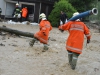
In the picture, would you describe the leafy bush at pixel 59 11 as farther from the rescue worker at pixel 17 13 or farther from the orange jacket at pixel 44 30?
the orange jacket at pixel 44 30

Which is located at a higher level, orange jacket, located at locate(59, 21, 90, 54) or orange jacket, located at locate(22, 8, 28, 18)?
orange jacket, located at locate(59, 21, 90, 54)

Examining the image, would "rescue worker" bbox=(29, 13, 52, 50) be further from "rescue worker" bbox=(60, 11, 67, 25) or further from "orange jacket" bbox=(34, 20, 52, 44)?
"rescue worker" bbox=(60, 11, 67, 25)

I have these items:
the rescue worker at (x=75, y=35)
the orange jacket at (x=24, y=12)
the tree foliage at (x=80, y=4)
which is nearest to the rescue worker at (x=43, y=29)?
the rescue worker at (x=75, y=35)

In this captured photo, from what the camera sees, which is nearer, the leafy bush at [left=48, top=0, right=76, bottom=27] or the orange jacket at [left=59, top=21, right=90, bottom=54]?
the orange jacket at [left=59, top=21, right=90, bottom=54]

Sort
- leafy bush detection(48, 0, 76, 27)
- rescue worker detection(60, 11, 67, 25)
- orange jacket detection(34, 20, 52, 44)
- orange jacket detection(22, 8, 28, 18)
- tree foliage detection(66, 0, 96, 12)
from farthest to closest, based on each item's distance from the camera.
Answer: tree foliage detection(66, 0, 96, 12) < orange jacket detection(22, 8, 28, 18) < leafy bush detection(48, 0, 76, 27) < rescue worker detection(60, 11, 67, 25) < orange jacket detection(34, 20, 52, 44)

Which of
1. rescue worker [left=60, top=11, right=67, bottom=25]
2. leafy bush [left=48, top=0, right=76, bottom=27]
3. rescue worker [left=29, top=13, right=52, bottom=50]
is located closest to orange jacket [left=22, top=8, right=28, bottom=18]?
leafy bush [left=48, top=0, right=76, bottom=27]

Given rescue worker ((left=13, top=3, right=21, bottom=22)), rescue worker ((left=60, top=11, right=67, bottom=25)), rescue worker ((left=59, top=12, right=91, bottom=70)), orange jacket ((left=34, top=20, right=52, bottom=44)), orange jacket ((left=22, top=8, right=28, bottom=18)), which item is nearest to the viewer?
rescue worker ((left=59, top=12, right=91, bottom=70))

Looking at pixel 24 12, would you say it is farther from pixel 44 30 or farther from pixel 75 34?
pixel 75 34

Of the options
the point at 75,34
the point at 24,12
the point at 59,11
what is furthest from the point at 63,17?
the point at 75,34

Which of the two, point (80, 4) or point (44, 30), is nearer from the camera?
point (44, 30)

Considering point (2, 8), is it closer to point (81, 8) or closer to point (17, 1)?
point (17, 1)

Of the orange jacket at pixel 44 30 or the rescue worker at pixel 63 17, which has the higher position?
the orange jacket at pixel 44 30

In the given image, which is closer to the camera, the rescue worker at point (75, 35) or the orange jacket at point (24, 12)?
the rescue worker at point (75, 35)

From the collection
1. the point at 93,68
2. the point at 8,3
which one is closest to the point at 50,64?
the point at 93,68
